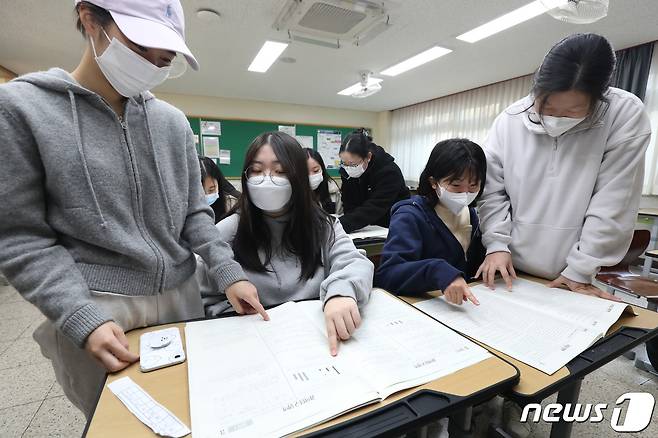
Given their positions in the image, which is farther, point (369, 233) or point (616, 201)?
point (369, 233)

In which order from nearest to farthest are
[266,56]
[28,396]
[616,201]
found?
[616,201]
[28,396]
[266,56]

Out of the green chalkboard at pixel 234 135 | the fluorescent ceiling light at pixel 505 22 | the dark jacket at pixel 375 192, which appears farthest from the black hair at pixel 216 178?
the green chalkboard at pixel 234 135

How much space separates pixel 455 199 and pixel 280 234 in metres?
0.64

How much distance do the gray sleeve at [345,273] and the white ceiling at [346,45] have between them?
7.60 ft

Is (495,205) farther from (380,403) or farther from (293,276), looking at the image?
(380,403)

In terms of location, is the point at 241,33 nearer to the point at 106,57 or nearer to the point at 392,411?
the point at 106,57

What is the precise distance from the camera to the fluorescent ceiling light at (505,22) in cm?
255

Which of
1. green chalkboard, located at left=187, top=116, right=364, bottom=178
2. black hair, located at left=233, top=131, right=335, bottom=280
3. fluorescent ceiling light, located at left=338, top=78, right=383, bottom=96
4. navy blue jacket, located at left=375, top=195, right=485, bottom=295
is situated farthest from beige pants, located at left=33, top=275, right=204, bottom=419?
green chalkboard, located at left=187, top=116, right=364, bottom=178

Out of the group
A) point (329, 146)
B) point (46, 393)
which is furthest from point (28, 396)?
point (329, 146)

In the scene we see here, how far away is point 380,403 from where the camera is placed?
496mm

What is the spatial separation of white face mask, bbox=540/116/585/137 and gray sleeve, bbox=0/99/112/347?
1.27 m

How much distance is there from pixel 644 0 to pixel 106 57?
143 inches

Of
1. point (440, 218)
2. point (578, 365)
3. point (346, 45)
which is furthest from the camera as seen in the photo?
point (346, 45)

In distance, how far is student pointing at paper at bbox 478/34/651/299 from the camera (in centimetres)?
88
